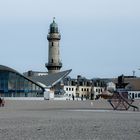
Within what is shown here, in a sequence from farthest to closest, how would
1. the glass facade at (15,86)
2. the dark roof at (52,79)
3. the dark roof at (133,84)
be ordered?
1. the dark roof at (133,84)
2. the dark roof at (52,79)
3. the glass facade at (15,86)

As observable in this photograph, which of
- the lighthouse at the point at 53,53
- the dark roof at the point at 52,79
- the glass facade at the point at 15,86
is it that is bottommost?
the glass facade at the point at 15,86

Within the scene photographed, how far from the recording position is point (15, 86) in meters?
89.7

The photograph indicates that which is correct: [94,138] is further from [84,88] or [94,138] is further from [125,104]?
[84,88]

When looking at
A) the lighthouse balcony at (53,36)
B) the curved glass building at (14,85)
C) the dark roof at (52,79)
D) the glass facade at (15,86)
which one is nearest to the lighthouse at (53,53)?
the lighthouse balcony at (53,36)

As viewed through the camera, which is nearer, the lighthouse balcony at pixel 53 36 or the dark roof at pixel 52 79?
the dark roof at pixel 52 79

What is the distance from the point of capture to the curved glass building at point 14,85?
88125mm

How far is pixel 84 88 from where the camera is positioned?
545 ft

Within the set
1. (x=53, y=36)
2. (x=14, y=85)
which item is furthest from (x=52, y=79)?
(x=14, y=85)

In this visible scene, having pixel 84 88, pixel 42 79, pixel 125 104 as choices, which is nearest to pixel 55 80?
pixel 42 79

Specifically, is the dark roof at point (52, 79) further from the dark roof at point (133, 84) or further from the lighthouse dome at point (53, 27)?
the dark roof at point (133, 84)

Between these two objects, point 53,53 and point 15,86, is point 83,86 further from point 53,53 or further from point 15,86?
point 15,86

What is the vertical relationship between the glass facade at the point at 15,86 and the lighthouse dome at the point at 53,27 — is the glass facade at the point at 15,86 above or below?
below

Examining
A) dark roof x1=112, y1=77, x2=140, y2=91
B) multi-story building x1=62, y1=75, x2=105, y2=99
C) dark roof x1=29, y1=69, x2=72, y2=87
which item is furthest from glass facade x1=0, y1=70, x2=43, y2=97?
dark roof x1=112, y1=77, x2=140, y2=91

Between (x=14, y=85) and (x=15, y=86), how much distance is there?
27cm
